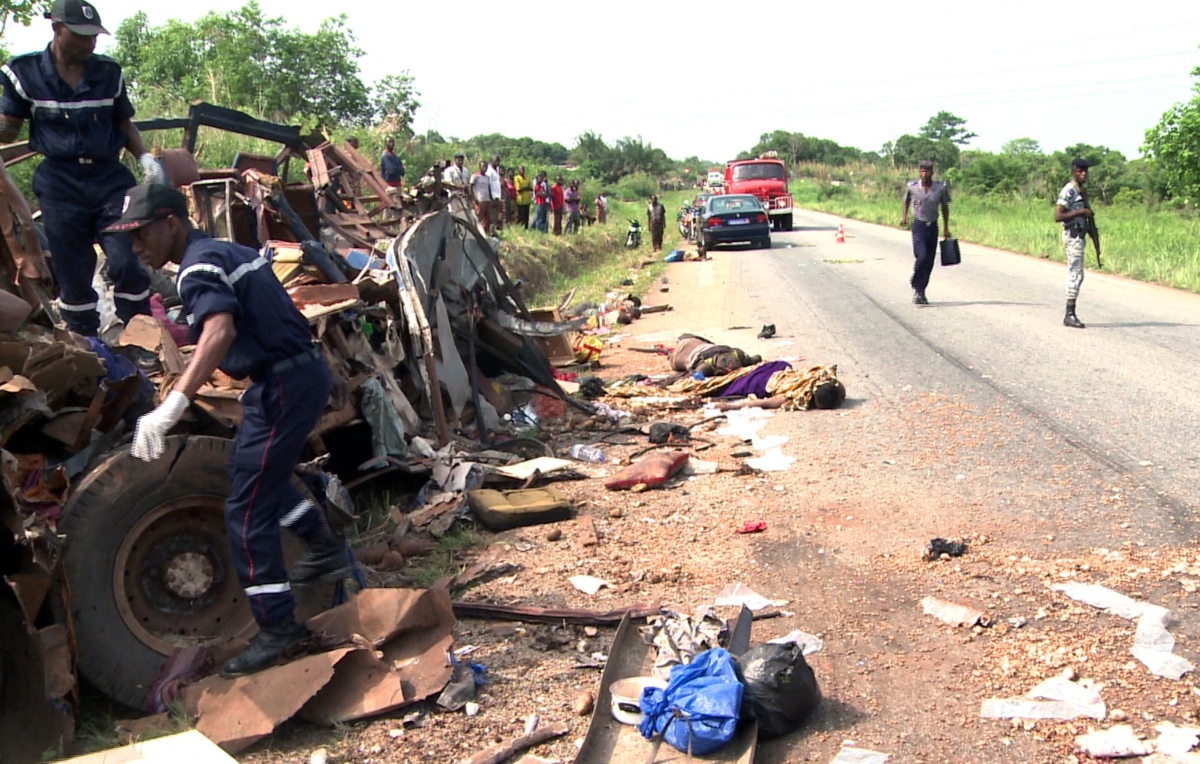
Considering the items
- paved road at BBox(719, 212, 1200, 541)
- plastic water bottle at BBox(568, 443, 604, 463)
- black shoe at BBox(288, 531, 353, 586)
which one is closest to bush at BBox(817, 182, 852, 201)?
paved road at BBox(719, 212, 1200, 541)

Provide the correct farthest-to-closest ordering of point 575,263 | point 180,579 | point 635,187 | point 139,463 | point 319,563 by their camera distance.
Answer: point 635,187
point 575,263
point 319,563
point 180,579
point 139,463

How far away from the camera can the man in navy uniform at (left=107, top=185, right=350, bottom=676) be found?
3.78 metres

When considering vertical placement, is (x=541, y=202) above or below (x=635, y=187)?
below

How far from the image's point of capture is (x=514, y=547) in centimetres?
559

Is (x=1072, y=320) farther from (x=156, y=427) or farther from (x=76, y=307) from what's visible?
(x=156, y=427)

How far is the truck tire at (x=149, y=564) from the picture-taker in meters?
3.79

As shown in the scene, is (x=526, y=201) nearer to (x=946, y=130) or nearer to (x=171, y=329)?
(x=171, y=329)

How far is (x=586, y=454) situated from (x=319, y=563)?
3254 millimetres

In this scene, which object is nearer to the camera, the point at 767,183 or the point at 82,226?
the point at 82,226

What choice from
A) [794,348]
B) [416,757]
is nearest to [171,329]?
[416,757]

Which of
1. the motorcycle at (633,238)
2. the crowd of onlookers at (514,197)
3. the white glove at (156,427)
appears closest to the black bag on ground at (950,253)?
the crowd of onlookers at (514,197)

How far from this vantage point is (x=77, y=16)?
17.0 ft

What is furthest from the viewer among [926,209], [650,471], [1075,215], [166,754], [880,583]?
[926,209]

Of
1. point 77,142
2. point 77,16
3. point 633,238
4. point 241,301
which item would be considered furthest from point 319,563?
point 633,238
